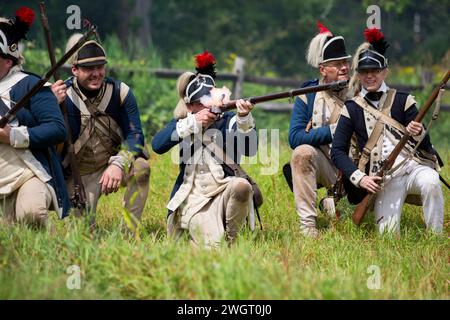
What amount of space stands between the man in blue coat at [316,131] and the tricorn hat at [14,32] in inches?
97.5

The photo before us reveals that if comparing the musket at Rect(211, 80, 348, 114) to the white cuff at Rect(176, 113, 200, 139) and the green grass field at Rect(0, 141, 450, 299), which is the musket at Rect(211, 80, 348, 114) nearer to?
the white cuff at Rect(176, 113, 200, 139)

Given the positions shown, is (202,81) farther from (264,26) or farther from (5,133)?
(264,26)

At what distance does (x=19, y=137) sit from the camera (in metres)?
7.06

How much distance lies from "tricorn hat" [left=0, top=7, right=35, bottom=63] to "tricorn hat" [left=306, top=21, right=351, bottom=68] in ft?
8.44

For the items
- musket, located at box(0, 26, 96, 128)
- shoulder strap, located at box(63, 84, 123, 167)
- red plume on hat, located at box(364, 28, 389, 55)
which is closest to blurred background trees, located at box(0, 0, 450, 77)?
red plume on hat, located at box(364, 28, 389, 55)

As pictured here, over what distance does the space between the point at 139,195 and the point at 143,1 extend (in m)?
18.1

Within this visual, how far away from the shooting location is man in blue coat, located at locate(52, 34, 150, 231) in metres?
7.81

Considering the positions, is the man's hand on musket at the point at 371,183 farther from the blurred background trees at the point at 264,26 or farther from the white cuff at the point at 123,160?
the blurred background trees at the point at 264,26

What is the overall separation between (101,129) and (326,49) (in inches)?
82.2

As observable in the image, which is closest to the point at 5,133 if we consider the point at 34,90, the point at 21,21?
the point at 34,90

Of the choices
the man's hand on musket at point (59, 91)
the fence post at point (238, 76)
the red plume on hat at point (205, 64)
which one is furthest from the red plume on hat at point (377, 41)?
the fence post at point (238, 76)

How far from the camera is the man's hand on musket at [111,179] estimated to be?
25.0 feet

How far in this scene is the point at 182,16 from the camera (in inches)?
1083
